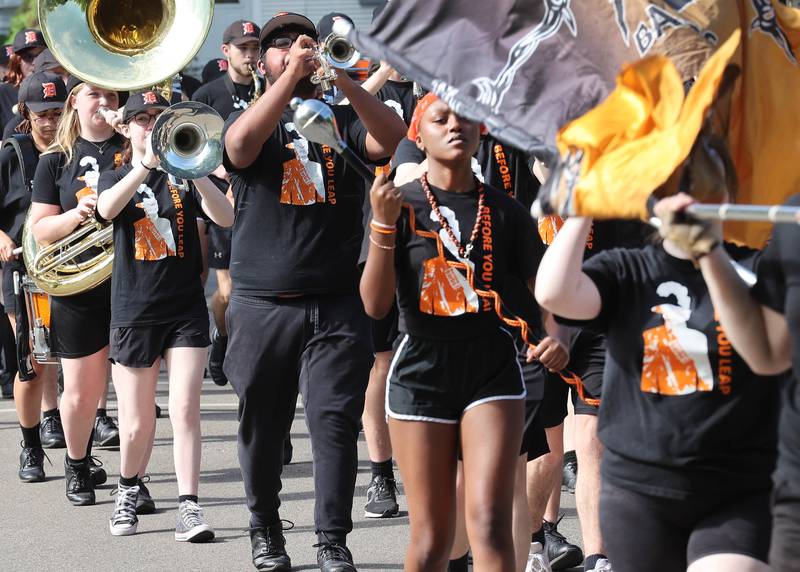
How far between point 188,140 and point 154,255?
871 mm

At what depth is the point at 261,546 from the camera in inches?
256

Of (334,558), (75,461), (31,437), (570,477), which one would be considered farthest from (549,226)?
(31,437)

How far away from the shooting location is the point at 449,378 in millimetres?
5109

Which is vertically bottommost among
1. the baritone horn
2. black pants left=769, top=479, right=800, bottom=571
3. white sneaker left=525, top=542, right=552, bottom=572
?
white sneaker left=525, top=542, right=552, bottom=572

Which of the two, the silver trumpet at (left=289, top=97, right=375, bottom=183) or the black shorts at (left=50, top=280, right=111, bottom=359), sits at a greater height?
the silver trumpet at (left=289, top=97, right=375, bottom=183)

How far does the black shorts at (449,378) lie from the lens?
509 centimetres

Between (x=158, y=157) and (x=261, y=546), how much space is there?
1.78 m

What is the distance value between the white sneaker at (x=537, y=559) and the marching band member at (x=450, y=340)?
1249 mm

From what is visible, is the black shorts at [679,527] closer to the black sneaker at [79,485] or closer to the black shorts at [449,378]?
the black shorts at [449,378]

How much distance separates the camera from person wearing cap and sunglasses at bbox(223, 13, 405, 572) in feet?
20.6

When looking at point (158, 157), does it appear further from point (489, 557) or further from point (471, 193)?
point (489, 557)

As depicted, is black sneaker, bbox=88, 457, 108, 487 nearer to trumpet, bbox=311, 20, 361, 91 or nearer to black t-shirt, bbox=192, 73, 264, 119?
trumpet, bbox=311, 20, 361, 91

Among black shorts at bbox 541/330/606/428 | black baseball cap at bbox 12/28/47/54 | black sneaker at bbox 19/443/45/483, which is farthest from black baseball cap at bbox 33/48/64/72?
black shorts at bbox 541/330/606/428

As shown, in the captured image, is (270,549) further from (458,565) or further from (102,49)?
(102,49)
